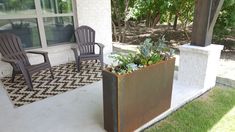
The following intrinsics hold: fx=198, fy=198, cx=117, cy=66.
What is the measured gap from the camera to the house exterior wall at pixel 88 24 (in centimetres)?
442

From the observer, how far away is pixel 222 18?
17.6ft

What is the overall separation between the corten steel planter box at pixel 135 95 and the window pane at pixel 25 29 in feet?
9.40

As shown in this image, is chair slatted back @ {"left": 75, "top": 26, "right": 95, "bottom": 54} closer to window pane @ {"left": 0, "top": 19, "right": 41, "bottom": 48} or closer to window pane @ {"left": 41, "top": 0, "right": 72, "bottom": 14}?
window pane @ {"left": 41, "top": 0, "right": 72, "bottom": 14}

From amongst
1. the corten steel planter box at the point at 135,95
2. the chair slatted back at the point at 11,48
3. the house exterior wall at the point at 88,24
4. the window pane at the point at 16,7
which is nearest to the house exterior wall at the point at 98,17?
the house exterior wall at the point at 88,24

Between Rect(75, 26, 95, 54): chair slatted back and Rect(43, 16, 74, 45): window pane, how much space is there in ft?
1.49

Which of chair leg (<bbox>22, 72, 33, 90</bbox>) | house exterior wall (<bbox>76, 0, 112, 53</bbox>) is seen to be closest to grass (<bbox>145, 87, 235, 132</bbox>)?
chair leg (<bbox>22, 72, 33, 90</bbox>)

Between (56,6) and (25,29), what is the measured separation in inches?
33.2

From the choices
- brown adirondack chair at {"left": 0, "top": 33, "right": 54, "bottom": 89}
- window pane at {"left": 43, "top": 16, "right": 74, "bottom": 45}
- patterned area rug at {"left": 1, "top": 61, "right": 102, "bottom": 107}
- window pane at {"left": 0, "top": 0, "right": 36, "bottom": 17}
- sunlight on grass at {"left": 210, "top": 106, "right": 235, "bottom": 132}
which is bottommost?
sunlight on grass at {"left": 210, "top": 106, "right": 235, "bottom": 132}

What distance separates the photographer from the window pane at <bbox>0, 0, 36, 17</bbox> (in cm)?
380

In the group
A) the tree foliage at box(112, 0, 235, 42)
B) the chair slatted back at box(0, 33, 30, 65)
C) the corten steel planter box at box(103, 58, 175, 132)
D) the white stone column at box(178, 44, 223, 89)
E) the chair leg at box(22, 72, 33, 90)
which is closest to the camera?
the corten steel planter box at box(103, 58, 175, 132)

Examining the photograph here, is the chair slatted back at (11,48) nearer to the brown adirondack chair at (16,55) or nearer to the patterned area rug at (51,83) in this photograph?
the brown adirondack chair at (16,55)

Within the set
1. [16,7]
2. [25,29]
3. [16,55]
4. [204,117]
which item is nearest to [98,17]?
[25,29]

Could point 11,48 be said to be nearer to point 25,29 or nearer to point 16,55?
point 16,55

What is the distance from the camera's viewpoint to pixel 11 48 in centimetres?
363
